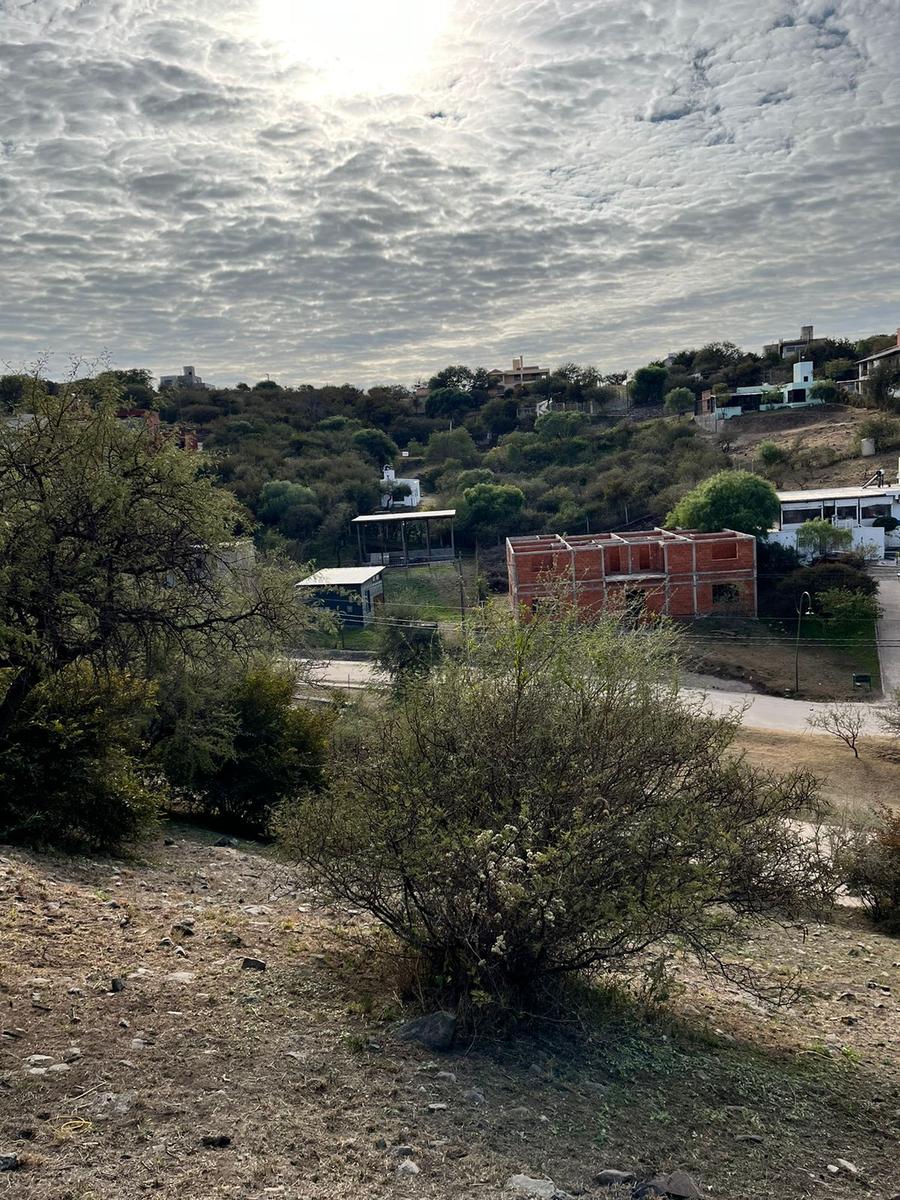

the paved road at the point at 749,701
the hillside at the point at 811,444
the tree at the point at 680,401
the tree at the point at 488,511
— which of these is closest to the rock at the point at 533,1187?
the paved road at the point at 749,701

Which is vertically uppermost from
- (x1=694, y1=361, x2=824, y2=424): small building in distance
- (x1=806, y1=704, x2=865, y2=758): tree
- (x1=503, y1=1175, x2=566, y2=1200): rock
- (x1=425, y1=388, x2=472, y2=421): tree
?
(x1=425, y1=388, x2=472, y2=421): tree

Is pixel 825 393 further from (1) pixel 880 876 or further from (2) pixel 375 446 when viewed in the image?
(1) pixel 880 876

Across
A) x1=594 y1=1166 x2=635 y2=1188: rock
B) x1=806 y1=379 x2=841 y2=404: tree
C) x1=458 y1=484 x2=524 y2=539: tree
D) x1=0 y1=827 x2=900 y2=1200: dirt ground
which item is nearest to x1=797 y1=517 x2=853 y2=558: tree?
x1=458 y1=484 x2=524 y2=539: tree

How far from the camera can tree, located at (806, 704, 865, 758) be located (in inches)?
867

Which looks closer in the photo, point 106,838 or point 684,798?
point 684,798

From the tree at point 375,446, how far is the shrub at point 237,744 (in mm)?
55681

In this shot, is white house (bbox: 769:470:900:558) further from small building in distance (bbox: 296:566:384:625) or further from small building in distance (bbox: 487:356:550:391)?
small building in distance (bbox: 487:356:550:391)

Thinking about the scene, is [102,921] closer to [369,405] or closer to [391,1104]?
[391,1104]

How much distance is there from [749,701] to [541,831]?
68.6ft

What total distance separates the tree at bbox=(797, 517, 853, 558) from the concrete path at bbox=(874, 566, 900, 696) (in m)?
1.83

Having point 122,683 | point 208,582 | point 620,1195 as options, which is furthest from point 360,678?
point 620,1195

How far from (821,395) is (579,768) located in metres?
72.8

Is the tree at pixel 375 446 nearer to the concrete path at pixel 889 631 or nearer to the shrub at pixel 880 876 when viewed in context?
the concrete path at pixel 889 631

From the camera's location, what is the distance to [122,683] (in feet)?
34.6
